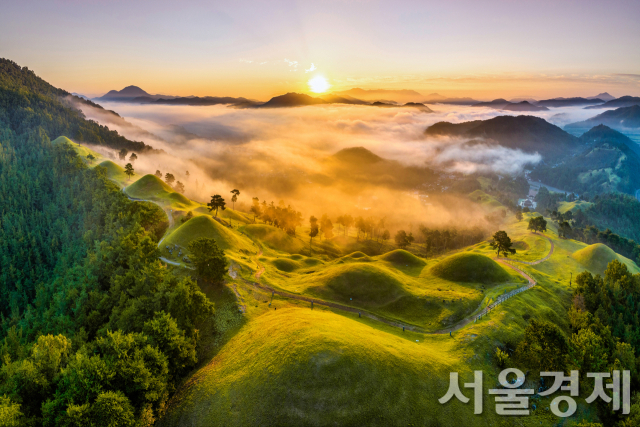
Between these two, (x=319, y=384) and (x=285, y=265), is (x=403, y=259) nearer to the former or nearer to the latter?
(x=285, y=265)

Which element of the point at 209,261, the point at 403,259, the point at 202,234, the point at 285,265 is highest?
the point at 209,261

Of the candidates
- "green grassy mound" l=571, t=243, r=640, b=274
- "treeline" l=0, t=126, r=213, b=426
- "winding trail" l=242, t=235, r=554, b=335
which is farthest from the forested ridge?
"green grassy mound" l=571, t=243, r=640, b=274

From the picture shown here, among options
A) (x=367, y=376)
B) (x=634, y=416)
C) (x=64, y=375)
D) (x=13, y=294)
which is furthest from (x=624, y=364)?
(x=13, y=294)

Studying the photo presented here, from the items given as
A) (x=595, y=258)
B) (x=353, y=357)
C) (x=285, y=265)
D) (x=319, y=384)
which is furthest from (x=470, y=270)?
(x=595, y=258)

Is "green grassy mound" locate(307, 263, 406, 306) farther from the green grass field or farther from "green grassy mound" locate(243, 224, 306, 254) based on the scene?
"green grassy mound" locate(243, 224, 306, 254)

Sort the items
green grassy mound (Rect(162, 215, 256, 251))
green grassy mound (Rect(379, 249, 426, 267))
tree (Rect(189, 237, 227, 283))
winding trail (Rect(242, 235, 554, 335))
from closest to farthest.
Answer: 1. winding trail (Rect(242, 235, 554, 335))
2. tree (Rect(189, 237, 227, 283))
3. green grassy mound (Rect(162, 215, 256, 251))
4. green grassy mound (Rect(379, 249, 426, 267))

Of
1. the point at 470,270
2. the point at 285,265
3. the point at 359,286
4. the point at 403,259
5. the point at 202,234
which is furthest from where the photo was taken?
the point at 403,259
